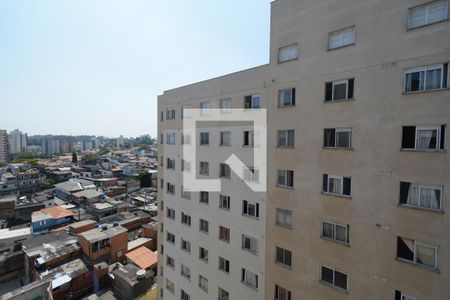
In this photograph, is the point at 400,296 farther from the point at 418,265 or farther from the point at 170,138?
the point at 170,138

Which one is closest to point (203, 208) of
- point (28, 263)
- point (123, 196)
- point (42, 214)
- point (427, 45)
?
point (427, 45)

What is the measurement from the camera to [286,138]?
11.2 m

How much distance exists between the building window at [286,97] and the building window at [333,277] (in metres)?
7.85

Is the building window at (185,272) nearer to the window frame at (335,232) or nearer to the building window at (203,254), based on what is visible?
the building window at (203,254)

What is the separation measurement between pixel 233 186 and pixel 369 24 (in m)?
10.2

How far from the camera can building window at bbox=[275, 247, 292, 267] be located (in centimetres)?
1129

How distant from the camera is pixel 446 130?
733cm

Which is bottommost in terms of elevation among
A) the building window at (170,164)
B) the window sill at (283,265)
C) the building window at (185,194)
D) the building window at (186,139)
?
the window sill at (283,265)

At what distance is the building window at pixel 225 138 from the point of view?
46.2ft

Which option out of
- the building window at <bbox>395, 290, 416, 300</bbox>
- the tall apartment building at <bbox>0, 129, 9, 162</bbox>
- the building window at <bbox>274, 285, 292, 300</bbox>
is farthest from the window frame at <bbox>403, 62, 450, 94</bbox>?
the tall apartment building at <bbox>0, 129, 9, 162</bbox>

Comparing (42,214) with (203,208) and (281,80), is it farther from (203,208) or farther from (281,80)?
(281,80)

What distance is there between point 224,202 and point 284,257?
4.82m

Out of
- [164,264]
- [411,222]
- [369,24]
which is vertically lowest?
[164,264]

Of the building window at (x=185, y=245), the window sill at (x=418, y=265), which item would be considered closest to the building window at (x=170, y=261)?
the building window at (x=185, y=245)
